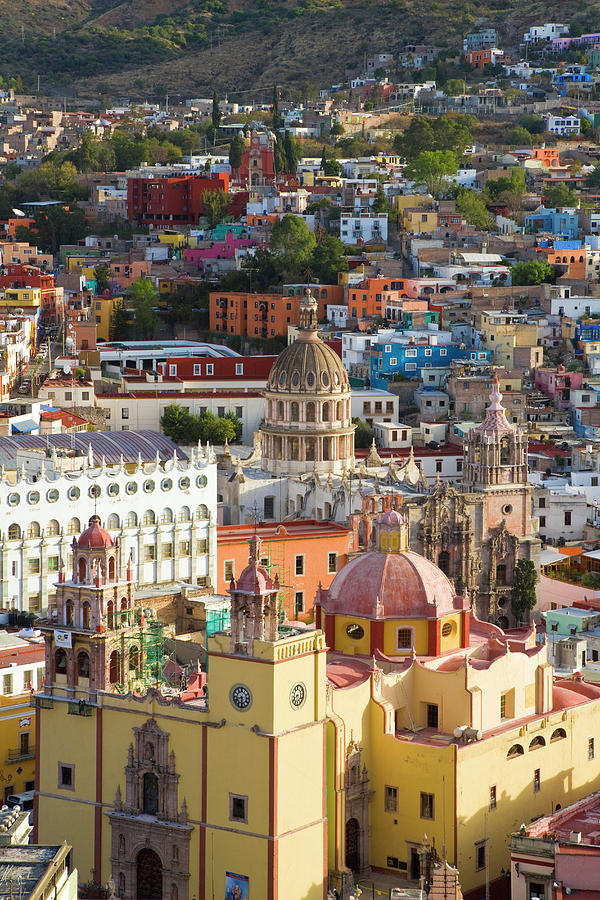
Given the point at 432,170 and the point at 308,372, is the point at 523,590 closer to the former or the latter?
the point at 308,372

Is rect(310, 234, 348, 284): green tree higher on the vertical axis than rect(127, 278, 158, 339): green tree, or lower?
higher

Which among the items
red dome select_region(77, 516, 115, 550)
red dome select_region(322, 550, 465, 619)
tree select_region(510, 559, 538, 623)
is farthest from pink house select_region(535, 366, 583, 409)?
red dome select_region(77, 516, 115, 550)

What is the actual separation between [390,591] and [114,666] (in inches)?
333

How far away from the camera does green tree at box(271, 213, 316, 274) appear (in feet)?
443

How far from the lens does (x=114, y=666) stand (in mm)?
58875

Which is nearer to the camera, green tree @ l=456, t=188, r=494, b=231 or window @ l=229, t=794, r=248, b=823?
window @ l=229, t=794, r=248, b=823

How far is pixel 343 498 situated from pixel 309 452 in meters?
4.06

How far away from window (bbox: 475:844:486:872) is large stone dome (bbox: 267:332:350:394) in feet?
117

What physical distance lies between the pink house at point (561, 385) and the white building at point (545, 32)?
79495 millimetres

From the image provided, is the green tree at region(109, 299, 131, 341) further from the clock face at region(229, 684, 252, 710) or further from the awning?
the clock face at region(229, 684, 252, 710)

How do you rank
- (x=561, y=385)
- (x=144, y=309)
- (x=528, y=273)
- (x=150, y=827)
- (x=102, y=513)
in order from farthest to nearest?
(x=144, y=309)
(x=528, y=273)
(x=561, y=385)
(x=102, y=513)
(x=150, y=827)

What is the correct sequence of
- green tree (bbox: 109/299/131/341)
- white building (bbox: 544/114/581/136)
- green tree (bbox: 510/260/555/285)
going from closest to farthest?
green tree (bbox: 510/260/555/285) → green tree (bbox: 109/299/131/341) → white building (bbox: 544/114/581/136)

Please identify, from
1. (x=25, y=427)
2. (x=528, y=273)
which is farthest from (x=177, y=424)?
(x=528, y=273)

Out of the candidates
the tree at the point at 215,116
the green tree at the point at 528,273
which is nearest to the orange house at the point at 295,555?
the green tree at the point at 528,273
